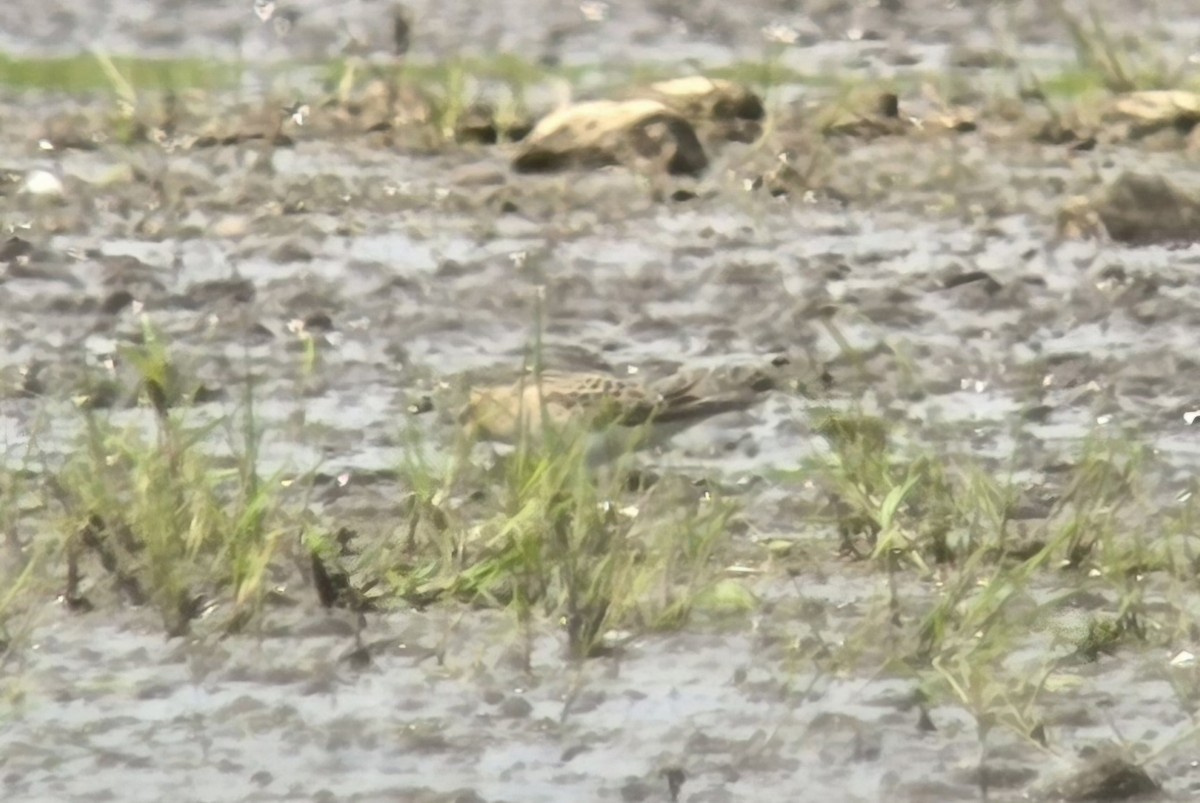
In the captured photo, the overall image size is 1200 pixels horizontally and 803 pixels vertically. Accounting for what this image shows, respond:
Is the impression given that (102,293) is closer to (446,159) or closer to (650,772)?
(446,159)

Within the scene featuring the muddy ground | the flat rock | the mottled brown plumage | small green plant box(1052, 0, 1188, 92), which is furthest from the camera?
small green plant box(1052, 0, 1188, 92)

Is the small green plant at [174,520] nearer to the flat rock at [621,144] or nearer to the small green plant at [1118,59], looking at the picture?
the flat rock at [621,144]

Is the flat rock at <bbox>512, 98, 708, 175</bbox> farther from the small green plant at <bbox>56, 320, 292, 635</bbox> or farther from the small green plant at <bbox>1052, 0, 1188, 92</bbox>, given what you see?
the small green plant at <bbox>56, 320, 292, 635</bbox>

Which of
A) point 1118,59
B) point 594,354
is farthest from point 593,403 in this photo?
point 1118,59

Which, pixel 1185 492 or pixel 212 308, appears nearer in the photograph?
pixel 1185 492

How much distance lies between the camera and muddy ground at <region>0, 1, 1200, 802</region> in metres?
1.81

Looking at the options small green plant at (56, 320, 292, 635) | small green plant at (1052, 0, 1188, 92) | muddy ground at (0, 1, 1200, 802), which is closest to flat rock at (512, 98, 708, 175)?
muddy ground at (0, 1, 1200, 802)

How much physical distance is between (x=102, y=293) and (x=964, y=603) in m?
1.56

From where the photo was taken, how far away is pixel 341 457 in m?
2.57

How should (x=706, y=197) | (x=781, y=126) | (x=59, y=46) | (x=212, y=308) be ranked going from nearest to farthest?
(x=212, y=308)
(x=706, y=197)
(x=781, y=126)
(x=59, y=46)

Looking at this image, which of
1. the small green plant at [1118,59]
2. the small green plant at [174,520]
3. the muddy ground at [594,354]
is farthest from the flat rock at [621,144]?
the small green plant at [174,520]

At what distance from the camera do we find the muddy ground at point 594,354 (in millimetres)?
1807

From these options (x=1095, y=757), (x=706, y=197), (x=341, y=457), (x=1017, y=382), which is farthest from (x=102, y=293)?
(x=1095, y=757)

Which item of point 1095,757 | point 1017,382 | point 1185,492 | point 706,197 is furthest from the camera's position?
point 706,197
